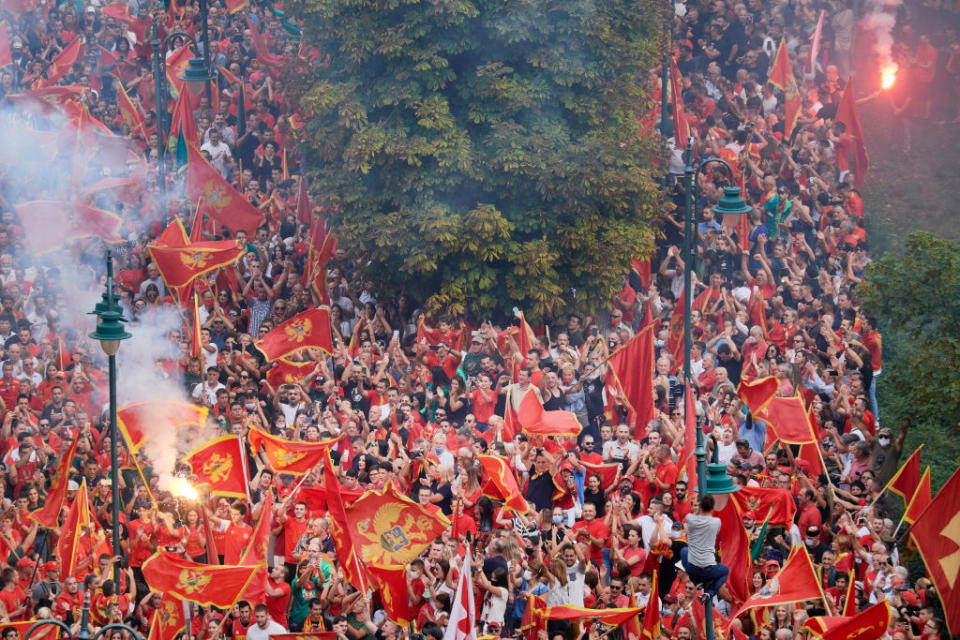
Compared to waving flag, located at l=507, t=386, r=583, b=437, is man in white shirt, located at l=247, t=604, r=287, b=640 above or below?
below

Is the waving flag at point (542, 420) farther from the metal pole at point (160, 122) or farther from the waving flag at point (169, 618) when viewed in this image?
the metal pole at point (160, 122)

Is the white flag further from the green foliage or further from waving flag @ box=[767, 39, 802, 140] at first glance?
waving flag @ box=[767, 39, 802, 140]

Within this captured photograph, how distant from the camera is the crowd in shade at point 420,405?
17781 millimetres

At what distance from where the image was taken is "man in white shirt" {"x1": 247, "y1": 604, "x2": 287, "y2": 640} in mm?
17812

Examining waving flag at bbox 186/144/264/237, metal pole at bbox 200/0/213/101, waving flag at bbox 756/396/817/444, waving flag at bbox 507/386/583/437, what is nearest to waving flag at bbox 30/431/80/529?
waving flag at bbox 507/386/583/437

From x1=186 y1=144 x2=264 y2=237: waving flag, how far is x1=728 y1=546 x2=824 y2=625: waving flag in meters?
12.3

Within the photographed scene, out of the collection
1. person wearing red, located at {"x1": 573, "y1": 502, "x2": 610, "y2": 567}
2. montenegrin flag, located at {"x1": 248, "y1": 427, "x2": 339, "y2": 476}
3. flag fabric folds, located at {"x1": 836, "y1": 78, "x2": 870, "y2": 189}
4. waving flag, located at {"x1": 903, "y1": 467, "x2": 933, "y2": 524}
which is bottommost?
person wearing red, located at {"x1": 573, "y1": 502, "x2": 610, "y2": 567}

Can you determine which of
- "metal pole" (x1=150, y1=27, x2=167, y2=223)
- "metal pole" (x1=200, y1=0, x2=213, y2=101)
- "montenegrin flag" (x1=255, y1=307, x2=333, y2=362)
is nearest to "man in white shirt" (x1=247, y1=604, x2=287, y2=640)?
"montenegrin flag" (x1=255, y1=307, x2=333, y2=362)

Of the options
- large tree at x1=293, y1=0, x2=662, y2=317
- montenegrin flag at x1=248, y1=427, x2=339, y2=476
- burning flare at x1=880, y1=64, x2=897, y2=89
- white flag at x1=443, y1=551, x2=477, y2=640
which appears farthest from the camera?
burning flare at x1=880, y1=64, x2=897, y2=89

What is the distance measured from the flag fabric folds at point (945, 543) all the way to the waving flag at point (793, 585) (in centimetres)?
117

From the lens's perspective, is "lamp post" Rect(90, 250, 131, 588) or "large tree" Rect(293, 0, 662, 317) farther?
"large tree" Rect(293, 0, 662, 317)

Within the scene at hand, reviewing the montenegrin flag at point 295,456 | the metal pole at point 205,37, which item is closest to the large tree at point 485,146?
the montenegrin flag at point 295,456

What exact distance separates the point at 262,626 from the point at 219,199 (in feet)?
33.8

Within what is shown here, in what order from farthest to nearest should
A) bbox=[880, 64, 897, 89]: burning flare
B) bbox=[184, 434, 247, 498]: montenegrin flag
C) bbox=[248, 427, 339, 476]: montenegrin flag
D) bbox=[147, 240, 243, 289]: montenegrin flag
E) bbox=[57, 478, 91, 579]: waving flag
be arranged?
bbox=[880, 64, 897, 89]: burning flare
bbox=[147, 240, 243, 289]: montenegrin flag
bbox=[248, 427, 339, 476]: montenegrin flag
bbox=[184, 434, 247, 498]: montenegrin flag
bbox=[57, 478, 91, 579]: waving flag
